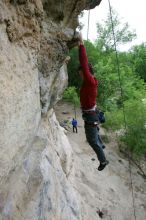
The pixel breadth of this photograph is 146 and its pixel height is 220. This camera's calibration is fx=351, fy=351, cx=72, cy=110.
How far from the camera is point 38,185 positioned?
25.8 feet

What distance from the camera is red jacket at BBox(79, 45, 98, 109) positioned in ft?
22.7

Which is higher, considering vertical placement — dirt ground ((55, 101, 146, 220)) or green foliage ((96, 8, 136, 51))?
green foliage ((96, 8, 136, 51))

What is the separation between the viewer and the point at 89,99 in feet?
24.5

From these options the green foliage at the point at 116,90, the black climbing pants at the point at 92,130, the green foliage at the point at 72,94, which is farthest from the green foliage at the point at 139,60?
the black climbing pants at the point at 92,130

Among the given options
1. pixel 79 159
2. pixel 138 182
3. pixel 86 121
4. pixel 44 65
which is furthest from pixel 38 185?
pixel 138 182

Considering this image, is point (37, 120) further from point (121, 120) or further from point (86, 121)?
point (121, 120)

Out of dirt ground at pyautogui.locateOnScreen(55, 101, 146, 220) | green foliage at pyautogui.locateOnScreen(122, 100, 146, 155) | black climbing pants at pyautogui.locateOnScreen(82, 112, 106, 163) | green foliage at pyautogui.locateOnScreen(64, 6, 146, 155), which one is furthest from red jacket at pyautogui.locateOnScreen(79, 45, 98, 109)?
green foliage at pyautogui.locateOnScreen(122, 100, 146, 155)

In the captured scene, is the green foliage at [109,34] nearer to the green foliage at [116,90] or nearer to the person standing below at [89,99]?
the green foliage at [116,90]

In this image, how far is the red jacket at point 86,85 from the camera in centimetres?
691

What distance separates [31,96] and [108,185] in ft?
39.5

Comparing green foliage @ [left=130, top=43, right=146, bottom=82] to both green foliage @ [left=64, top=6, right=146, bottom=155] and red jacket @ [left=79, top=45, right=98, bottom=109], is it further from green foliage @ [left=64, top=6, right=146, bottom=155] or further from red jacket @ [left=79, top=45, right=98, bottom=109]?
red jacket @ [left=79, top=45, right=98, bottom=109]

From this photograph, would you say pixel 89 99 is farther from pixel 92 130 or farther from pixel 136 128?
pixel 136 128

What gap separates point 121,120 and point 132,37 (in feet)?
60.6

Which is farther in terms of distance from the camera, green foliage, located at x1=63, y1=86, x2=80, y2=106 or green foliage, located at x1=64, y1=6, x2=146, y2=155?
green foliage, located at x1=63, y1=86, x2=80, y2=106
